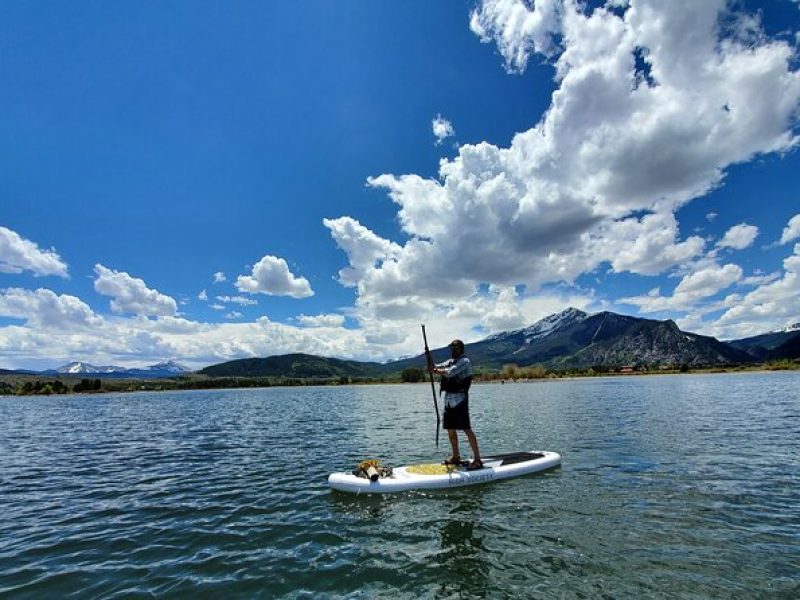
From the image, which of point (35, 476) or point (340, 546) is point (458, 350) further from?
point (35, 476)

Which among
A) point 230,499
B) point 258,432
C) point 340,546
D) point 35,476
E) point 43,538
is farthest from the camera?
point 258,432

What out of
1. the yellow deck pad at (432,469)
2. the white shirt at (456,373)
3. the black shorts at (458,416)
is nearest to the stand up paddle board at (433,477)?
the yellow deck pad at (432,469)

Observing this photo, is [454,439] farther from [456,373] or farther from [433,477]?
[456,373]

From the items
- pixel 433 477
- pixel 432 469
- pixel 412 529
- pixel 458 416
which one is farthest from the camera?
pixel 432 469

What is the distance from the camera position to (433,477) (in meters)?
17.8

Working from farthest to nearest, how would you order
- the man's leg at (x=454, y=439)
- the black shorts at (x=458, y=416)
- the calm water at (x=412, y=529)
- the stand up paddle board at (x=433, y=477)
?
the man's leg at (x=454, y=439), the black shorts at (x=458, y=416), the stand up paddle board at (x=433, y=477), the calm water at (x=412, y=529)

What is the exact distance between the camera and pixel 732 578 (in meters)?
9.52

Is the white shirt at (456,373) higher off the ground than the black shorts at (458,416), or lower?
higher

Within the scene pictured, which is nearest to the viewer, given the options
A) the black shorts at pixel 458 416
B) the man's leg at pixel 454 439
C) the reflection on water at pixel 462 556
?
the reflection on water at pixel 462 556

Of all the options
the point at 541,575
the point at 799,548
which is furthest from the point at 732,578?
the point at 541,575

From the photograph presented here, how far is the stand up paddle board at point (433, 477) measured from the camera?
17250 millimetres

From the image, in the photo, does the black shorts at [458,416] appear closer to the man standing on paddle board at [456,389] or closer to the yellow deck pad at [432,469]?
the man standing on paddle board at [456,389]

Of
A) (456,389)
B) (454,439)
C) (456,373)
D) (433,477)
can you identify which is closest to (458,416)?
(456,389)

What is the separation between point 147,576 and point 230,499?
7.08 meters
